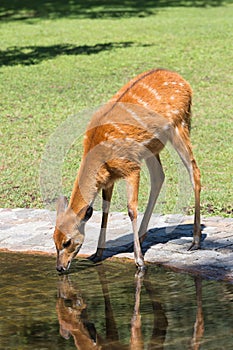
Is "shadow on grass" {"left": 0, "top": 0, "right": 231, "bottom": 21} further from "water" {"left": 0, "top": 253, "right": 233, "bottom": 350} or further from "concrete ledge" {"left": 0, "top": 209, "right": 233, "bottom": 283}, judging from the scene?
"water" {"left": 0, "top": 253, "right": 233, "bottom": 350}

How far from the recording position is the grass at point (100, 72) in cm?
1090

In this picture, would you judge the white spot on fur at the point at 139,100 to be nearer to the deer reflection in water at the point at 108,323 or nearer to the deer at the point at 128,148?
the deer at the point at 128,148

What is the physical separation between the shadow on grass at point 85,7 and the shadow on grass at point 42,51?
530 centimetres

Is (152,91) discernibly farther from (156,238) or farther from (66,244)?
(66,244)

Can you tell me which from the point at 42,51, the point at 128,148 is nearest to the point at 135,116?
the point at 128,148

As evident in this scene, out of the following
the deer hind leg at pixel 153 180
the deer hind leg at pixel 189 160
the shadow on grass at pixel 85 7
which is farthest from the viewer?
the shadow on grass at pixel 85 7

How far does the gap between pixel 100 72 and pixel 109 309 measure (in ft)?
39.1

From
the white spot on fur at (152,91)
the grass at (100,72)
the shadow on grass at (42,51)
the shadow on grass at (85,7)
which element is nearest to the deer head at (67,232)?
the white spot on fur at (152,91)

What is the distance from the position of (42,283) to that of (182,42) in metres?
14.4

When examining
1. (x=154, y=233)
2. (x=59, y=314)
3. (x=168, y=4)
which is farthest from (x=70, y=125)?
(x=168, y=4)

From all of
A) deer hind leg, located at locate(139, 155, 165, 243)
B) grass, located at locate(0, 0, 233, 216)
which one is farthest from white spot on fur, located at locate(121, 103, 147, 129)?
grass, located at locate(0, 0, 233, 216)

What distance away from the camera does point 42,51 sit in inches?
809

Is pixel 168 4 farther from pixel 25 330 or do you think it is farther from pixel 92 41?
pixel 25 330

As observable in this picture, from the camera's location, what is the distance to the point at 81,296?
6641 millimetres
